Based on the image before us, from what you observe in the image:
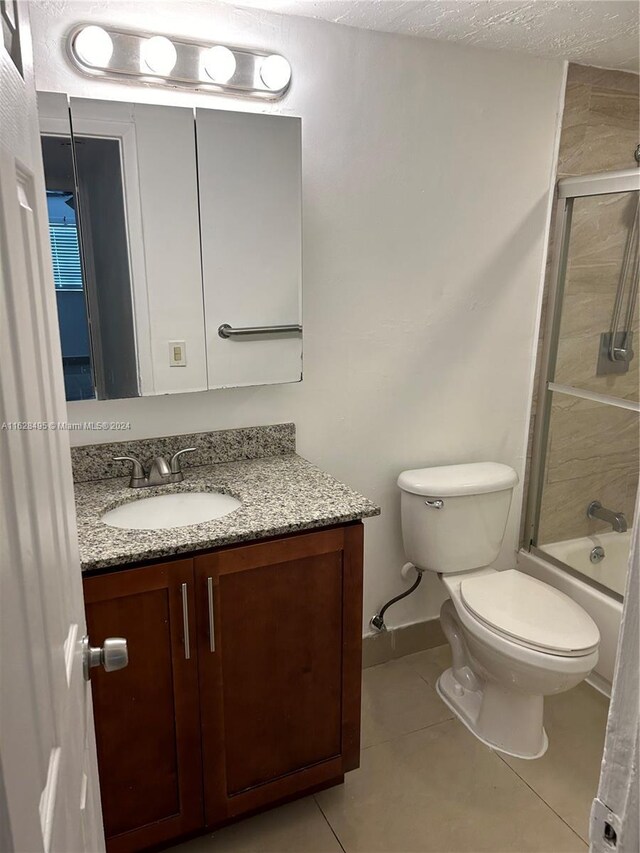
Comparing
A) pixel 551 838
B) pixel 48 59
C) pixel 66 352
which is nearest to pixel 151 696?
pixel 66 352

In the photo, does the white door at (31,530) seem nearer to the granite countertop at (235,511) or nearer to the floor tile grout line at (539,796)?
the granite countertop at (235,511)

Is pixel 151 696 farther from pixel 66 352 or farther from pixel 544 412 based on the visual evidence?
pixel 544 412

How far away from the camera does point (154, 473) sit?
72.3 inches

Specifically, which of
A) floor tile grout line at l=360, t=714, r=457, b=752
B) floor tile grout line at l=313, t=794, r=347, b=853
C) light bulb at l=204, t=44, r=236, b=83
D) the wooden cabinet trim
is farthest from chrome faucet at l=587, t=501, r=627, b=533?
light bulb at l=204, t=44, r=236, b=83

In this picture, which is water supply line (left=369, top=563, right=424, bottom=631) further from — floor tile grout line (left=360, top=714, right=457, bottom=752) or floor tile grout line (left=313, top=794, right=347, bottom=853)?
floor tile grout line (left=313, top=794, right=347, bottom=853)

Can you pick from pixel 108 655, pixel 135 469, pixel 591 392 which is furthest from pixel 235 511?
pixel 591 392

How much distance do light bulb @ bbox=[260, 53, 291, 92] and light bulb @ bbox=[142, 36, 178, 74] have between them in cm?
25

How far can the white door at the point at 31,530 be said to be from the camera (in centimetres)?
47

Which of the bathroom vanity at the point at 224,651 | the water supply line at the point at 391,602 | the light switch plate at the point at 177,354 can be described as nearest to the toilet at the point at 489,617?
the water supply line at the point at 391,602

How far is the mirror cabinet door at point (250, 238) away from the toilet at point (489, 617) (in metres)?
0.71

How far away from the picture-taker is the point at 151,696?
152 centimetres

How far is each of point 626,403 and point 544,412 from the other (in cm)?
33

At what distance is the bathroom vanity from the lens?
1467mm

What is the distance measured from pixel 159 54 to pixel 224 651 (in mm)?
1536
